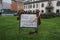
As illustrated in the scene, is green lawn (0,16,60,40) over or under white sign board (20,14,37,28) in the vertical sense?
under

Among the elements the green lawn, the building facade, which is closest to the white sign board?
the green lawn

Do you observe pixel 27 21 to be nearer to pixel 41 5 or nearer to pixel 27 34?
pixel 27 34

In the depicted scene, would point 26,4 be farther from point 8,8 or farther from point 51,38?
point 51,38

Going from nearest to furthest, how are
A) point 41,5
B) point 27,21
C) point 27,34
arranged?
point 27,21, point 27,34, point 41,5

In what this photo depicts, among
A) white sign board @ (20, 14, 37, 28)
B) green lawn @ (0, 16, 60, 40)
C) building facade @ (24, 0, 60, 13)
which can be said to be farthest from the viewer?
building facade @ (24, 0, 60, 13)

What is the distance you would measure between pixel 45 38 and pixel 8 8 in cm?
5516

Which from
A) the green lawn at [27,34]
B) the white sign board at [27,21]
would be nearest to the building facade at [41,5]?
the green lawn at [27,34]

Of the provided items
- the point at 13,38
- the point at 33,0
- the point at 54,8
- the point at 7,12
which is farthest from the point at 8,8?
the point at 13,38

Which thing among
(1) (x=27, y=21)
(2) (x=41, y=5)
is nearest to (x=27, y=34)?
(1) (x=27, y=21)

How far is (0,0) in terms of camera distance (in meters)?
64.7

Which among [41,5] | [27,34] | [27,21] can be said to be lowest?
[27,34]

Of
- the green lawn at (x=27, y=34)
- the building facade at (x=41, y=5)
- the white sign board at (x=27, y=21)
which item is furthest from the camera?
the building facade at (x=41, y=5)

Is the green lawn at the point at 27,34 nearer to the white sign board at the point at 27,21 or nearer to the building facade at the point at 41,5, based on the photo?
the white sign board at the point at 27,21

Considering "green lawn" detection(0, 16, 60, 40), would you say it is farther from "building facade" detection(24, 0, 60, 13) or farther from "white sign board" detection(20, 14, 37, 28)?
"building facade" detection(24, 0, 60, 13)
